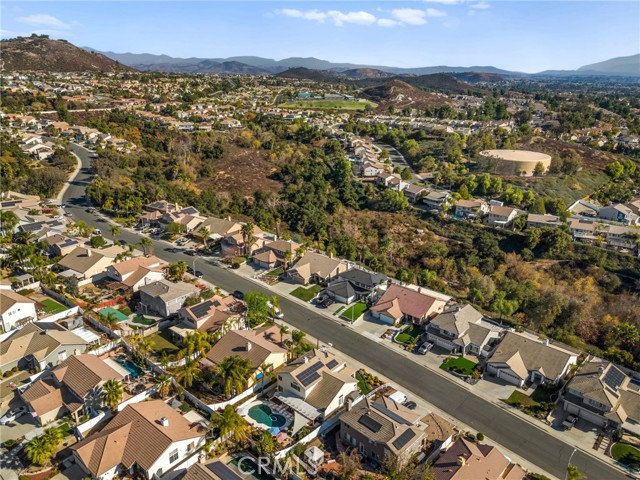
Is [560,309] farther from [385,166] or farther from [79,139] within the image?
[79,139]

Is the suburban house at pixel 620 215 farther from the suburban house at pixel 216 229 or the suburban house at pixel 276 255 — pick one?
the suburban house at pixel 216 229

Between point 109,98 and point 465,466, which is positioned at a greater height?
point 109,98

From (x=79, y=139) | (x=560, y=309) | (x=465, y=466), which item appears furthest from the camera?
(x=79, y=139)

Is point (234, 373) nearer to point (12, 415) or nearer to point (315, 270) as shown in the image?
point (12, 415)

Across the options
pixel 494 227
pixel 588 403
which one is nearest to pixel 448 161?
pixel 494 227

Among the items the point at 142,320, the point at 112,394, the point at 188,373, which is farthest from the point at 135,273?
the point at 112,394

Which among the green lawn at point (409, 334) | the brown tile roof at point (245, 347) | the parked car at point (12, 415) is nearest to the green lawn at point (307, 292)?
the brown tile roof at point (245, 347)
